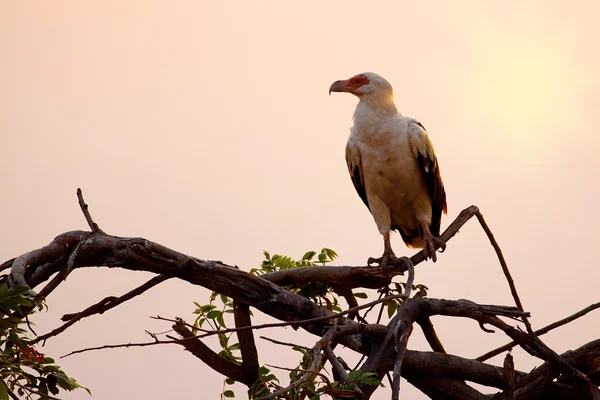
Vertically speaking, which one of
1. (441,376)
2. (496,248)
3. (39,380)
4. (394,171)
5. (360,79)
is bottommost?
(39,380)

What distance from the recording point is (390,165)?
5277 millimetres

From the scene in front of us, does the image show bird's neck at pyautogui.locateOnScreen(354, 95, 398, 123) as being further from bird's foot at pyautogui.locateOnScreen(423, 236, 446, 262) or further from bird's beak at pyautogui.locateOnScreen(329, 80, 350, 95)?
bird's foot at pyautogui.locateOnScreen(423, 236, 446, 262)

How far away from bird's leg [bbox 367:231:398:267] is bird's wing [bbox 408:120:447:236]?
44cm

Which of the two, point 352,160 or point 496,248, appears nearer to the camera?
point 496,248

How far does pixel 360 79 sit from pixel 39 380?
10.8ft

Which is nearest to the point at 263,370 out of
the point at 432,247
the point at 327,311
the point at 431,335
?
the point at 327,311

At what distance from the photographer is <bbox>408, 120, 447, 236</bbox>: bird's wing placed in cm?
528

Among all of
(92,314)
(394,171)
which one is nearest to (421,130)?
(394,171)

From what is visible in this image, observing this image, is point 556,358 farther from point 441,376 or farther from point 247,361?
point 247,361

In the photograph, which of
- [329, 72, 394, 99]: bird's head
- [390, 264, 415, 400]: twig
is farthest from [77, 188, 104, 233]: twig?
[329, 72, 394, 99]: bird's head

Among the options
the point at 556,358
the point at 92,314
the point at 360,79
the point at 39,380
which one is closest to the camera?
the point at 39,380

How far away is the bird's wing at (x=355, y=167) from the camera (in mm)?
5479

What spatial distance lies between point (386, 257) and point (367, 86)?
1254 millimetres

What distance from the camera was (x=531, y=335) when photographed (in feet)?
13.8
